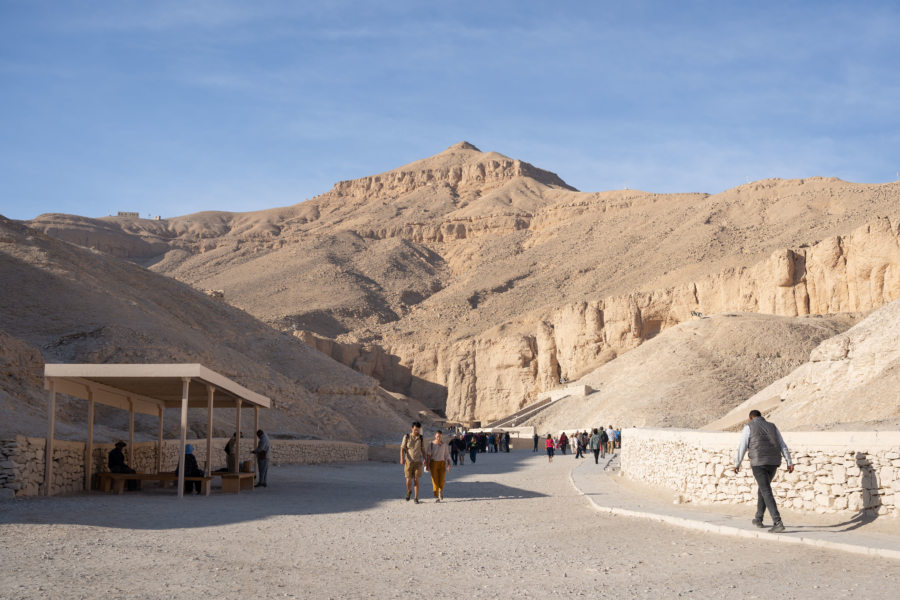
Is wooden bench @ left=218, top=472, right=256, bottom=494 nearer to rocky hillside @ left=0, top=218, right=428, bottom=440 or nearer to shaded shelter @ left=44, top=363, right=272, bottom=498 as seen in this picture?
shaded shelter @ left=44, top=363, right=272, bottom=498

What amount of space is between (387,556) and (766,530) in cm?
390

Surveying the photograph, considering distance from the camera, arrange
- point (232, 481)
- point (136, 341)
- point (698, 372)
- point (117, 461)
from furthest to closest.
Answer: point (698, 372) → point (136, 341) → point (232, 481) → point (117, 461)

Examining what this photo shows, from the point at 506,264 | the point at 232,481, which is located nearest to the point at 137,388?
the point at 232,481

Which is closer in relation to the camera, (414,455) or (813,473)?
(813,473)

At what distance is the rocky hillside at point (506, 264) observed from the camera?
5969cm

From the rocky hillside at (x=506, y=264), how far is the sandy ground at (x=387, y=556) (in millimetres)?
45833

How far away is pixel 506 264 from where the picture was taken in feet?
320

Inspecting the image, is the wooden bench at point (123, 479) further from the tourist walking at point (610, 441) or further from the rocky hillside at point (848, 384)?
the tourist walking at point (610, 441)

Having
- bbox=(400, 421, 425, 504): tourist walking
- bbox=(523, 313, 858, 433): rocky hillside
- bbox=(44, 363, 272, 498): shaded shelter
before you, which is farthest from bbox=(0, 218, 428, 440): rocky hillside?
bbox=(523, 313, 858, 433): rocky hillside

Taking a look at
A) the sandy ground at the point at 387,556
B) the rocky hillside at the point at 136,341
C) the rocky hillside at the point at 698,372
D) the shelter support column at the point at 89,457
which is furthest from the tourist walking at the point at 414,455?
the rocky hillside at the point at 698,372

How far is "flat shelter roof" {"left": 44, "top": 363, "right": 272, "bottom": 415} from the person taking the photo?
14.5m

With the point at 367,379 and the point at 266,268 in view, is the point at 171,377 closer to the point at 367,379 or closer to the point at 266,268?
the point at 367,379

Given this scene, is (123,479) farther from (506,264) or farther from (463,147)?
(463,147)

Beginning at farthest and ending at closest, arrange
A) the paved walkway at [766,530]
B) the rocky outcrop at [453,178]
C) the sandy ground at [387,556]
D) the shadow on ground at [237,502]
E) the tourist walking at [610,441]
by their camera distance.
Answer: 1. the rocky outcrop at [453,178]
2. the tourist walking at [610,441]
3. the shadow on ground at [237,502]
4. the paved walkway at [766,530]
5. the sandy ground at [387,556]
